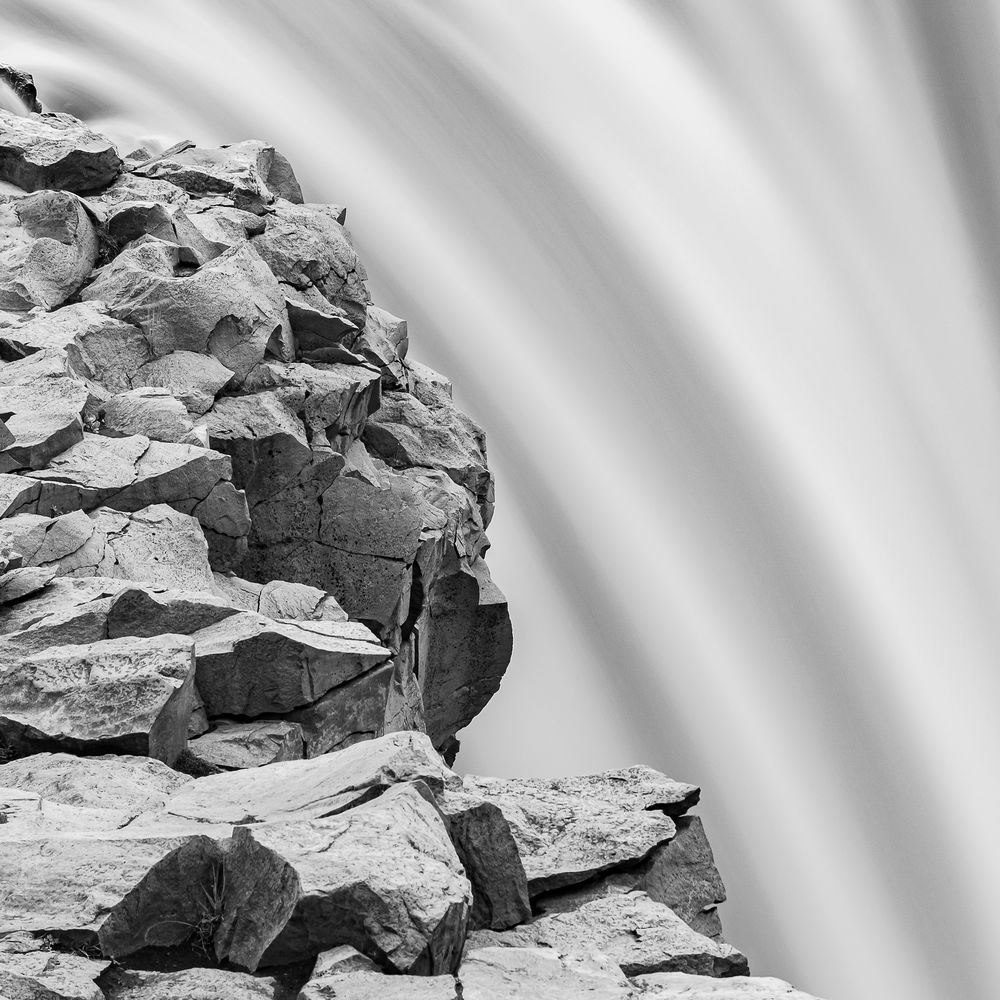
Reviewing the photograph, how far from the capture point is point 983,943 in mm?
25219

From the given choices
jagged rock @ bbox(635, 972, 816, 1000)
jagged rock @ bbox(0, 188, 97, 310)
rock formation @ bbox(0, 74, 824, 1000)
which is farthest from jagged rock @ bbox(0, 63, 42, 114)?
→ jagged rock @ bbox(635, 972, 816, 1000)

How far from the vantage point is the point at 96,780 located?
618 centimetres

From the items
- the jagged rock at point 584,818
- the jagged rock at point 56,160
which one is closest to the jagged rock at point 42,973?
the jagged rock at point 584,818

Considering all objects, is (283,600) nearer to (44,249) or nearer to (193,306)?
(193,306)

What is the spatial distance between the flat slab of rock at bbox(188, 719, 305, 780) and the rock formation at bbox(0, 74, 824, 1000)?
0.03 meters

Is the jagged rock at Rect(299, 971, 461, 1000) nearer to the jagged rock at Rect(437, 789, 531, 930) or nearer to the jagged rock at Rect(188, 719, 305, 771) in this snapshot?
the jagged rock at Rect(437, 789, 531, 930)

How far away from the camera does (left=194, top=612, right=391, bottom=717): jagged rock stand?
26.2ft

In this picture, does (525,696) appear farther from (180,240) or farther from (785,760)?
(180,240)

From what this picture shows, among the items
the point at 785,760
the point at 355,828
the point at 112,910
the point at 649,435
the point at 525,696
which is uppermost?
the point at 355,828

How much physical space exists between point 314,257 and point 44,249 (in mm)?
3498

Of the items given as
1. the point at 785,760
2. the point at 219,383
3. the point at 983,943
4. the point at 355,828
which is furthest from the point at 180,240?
the point at 983,943

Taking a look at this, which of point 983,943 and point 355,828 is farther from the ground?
point 355,828

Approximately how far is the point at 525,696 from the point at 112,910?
62.5 feet

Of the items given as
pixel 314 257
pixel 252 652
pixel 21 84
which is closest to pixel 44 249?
pixel 314 257
